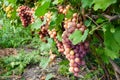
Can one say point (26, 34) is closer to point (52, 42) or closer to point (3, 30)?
point (3, 30)

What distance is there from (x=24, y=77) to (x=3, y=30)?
217cm

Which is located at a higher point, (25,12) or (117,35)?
(25,12)

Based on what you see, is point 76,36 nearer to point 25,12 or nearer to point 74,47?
point 74,47

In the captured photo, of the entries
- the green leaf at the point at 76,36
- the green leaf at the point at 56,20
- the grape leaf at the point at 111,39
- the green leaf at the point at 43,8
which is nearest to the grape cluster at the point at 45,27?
the green leaf at the point at 56,20

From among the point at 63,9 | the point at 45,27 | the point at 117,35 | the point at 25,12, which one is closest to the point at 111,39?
the point at 117,35

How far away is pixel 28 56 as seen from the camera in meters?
4.82

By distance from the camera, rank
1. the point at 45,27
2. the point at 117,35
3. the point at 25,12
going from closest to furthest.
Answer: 1. the point at 117,35
2. the point at 45,27
3. the point at 25,12

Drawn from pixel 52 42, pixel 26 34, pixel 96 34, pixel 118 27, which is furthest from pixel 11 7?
pixel 26 34

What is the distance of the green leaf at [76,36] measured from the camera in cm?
159

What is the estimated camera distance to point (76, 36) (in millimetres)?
1601

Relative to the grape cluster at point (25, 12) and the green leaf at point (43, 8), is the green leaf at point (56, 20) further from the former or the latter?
the grape cluster at point (25, 12)

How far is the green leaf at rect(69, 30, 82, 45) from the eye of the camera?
159cm

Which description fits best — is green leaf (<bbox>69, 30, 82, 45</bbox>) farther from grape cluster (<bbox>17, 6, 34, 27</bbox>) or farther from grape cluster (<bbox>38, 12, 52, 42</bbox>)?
grape cluster (<bbox>17, 6, 34, 27</bbox>)

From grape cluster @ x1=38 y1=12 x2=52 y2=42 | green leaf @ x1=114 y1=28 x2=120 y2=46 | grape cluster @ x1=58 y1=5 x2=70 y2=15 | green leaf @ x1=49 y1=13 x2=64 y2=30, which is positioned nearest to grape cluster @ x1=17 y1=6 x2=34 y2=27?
grape cluster @ x1=38 y1=12 x2=52 y2=42
